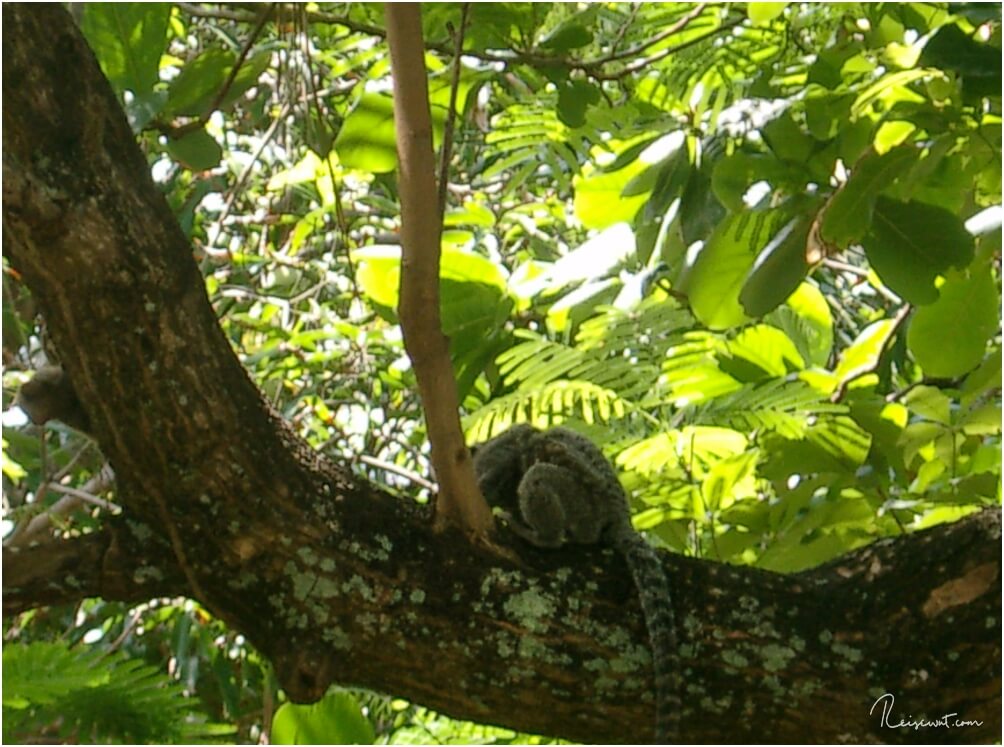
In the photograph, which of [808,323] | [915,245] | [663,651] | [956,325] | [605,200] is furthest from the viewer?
[808,323]

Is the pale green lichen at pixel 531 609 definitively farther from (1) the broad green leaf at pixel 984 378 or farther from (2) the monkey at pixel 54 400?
(1) the broad green leaf at pixel 984 378

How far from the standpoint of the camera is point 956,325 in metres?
2.26

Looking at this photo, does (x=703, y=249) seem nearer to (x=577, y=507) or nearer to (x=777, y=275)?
(x=777, y=275)

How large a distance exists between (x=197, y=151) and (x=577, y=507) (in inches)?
43.3

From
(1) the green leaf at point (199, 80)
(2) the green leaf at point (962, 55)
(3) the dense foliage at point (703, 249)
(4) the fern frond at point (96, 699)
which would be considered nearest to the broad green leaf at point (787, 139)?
(3) the dense foliage at point (703, 249)

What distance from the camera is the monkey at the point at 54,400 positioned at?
2029 millimetres

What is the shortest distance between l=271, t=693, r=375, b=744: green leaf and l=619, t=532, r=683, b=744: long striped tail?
2.15ft

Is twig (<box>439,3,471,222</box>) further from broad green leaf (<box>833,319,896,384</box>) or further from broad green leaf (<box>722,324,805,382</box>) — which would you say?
broad green leaf (<box>833,319,896,384</box>)

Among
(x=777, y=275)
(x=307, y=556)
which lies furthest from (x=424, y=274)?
(x=777, y=275)

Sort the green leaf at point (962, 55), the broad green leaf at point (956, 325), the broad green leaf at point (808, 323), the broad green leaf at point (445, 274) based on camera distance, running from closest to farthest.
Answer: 1. the green leaf at point (962, 55)
2. the broad green leaf at point (956, 325)
3. the broad green leaf at point (445, 274)
4. the broad green leaf at point (808, 323)

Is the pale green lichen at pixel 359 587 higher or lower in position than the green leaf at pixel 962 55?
lower

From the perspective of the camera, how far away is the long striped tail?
183 centimetres

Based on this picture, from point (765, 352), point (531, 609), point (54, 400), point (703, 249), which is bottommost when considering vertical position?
point (531, 609)

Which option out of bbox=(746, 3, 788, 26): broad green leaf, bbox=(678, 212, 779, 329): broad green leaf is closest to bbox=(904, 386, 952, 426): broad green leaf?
bbox=(678, 212, 779, 329): broad green leaf
